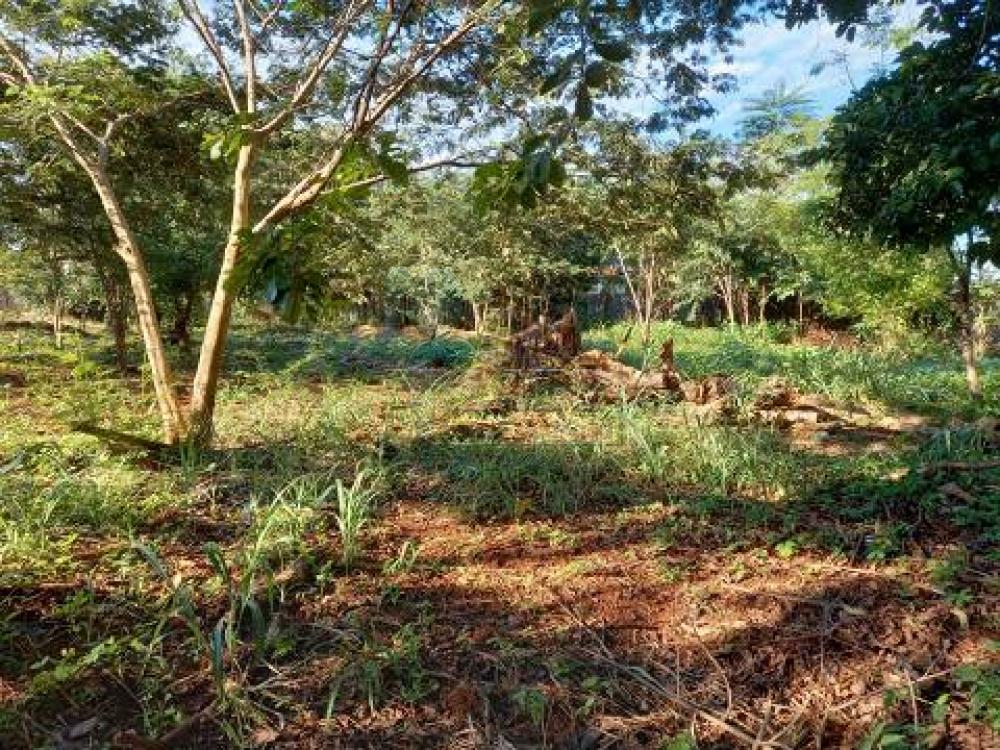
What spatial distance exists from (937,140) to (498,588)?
3.57 meters

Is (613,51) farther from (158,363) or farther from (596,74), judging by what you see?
(158,363)

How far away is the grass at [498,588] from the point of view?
6.36 feet

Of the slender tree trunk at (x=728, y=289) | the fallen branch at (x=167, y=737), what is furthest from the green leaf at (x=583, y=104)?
the slender tree trunk at (x=728, y=289)

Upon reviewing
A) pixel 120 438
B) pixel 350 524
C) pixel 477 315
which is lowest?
pixel 350 524

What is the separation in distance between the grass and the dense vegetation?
15 millimetres

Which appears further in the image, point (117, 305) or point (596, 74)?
point (117, 305)

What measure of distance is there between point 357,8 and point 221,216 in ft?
17.3

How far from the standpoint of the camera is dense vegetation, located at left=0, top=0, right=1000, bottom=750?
1.97m

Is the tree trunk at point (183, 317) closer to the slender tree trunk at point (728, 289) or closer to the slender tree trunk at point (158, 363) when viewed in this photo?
the slender tree trunk at point (158, 363)

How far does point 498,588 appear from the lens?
104 inches

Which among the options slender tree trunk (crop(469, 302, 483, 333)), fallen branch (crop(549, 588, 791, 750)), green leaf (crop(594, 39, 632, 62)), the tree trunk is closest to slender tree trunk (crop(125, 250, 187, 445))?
fallen branch (crop(549, 588, 791, 750))

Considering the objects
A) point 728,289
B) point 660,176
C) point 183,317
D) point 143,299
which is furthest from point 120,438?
point 728,289

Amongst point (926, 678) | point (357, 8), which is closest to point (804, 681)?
point (926, 678)

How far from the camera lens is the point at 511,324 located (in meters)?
23.1
